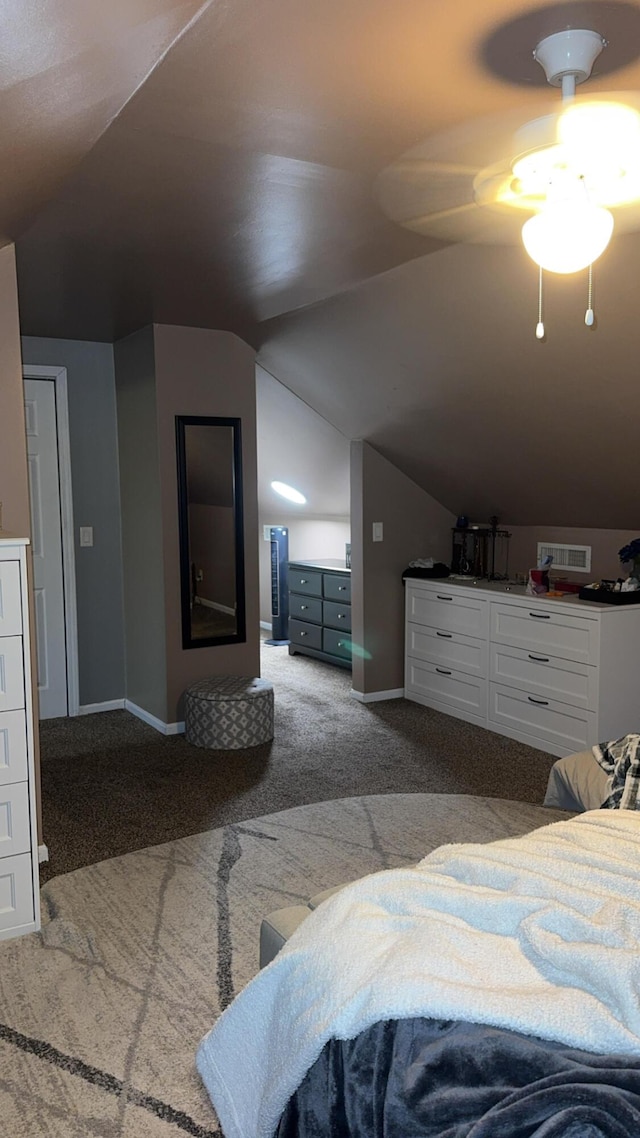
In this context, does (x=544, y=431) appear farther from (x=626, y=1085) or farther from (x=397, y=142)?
(x=626, y=1085)

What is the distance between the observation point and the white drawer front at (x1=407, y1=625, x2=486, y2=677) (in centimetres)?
473

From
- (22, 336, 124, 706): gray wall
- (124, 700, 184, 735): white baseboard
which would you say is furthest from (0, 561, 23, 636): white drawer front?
(22, 336, 124, 706): gray wall

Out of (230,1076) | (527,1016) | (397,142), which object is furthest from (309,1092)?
(397,142)

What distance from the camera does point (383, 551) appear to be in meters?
5.22

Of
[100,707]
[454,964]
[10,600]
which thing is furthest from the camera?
[100,707]

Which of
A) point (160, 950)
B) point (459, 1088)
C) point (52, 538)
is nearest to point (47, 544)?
point (52, 538)

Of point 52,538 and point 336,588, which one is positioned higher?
point 52,538

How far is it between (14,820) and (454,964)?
5.42 ft

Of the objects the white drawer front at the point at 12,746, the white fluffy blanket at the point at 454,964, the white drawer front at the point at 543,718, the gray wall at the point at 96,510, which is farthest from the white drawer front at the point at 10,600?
the white drawer front at the point at 543,718

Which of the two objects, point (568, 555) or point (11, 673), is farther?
point (568, 555)

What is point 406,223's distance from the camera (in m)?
2.64

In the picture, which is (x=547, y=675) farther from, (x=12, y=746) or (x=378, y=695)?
(x=12, y=746)

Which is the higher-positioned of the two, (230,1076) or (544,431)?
(544,431)

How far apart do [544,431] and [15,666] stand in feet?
8.69
